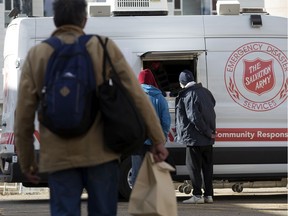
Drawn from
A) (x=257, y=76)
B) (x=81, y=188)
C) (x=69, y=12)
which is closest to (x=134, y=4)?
(x=257, y=76)

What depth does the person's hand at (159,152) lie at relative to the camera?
14.3ft

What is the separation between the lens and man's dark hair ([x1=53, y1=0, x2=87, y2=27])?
4.25 m

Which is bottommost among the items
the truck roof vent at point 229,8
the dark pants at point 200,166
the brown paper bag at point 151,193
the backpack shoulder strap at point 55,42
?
the dark pants at point 200,166

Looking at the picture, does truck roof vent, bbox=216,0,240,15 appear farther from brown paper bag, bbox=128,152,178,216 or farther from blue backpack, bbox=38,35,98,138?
blue backpack, bbox=38,35,98,138

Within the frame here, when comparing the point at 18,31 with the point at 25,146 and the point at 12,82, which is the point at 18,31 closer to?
the point at 12,82

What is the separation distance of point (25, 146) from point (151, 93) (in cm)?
473

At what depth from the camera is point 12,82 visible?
33.8 ft

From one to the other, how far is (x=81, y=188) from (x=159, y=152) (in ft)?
1.69

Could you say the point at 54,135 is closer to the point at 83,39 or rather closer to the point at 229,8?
the point at 83,39

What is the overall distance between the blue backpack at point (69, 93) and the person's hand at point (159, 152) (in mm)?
467

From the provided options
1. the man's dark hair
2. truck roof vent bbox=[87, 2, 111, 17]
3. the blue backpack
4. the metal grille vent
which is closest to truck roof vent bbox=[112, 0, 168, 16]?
the metal grille vent

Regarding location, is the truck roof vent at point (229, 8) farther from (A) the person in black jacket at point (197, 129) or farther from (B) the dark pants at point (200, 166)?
(B) the dark pants at point (200, 166)

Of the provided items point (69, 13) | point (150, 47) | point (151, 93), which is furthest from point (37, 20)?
point (69, 13)

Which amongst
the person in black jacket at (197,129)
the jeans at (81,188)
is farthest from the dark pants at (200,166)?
the jeans at (81,188)
